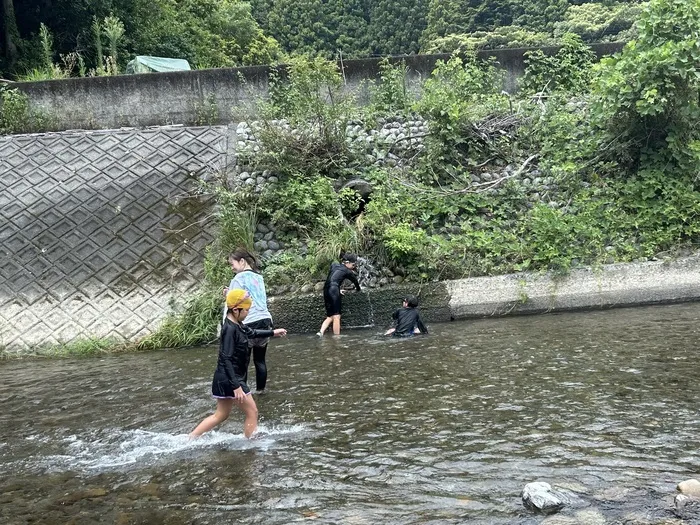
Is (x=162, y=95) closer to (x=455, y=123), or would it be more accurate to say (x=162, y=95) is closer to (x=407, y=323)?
(x=455, y=123)

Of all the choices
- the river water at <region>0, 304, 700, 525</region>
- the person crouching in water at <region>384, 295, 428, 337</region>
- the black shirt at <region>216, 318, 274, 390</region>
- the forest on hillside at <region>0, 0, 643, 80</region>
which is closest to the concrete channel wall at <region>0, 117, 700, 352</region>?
the person crouching in water at <region>384, 295, 428, 337</region>

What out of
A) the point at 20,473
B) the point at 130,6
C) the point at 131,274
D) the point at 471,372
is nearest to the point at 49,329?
the point at 131,274

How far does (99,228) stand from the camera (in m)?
11.7

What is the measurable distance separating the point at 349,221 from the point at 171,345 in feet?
12.6

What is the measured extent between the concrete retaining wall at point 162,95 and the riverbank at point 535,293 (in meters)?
6.24

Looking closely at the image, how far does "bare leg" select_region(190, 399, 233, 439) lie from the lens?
5219 millimetres

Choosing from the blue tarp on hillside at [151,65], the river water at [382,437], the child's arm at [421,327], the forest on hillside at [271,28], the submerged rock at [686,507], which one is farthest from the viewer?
the forest on hillside at [271,28]

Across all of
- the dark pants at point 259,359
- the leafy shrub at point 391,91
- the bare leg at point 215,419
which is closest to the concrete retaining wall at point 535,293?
the dark pants at point 259,359

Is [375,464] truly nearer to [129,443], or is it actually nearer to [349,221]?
[129,443]

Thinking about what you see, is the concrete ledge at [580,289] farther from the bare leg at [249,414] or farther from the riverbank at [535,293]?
the bare leg at [249,414]

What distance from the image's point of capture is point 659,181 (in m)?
11.5

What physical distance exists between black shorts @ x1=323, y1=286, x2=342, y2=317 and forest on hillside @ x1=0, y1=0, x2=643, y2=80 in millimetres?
10390

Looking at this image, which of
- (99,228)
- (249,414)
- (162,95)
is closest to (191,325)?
(99,228)

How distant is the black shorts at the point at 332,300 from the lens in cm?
987
